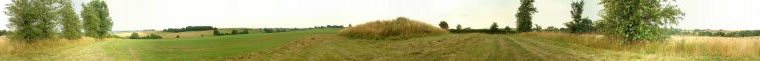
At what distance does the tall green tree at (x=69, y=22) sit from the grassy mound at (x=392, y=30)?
2254cm

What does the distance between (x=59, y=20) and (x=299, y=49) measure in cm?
2555

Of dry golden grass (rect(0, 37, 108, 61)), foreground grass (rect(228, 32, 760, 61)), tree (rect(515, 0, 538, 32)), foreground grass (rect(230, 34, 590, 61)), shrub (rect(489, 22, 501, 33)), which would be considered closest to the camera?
foreground grass (rect(230, 34, 590, 61))

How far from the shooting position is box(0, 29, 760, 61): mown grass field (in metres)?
27.4

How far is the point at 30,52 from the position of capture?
125ft

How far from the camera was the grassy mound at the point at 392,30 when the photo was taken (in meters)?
36.9

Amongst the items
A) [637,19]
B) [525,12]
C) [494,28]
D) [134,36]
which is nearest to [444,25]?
[494,28]

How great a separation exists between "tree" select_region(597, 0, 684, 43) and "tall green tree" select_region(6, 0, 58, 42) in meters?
32.7

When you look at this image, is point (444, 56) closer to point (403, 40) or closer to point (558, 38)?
point (403, 40)

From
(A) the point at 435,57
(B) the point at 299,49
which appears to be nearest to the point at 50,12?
(B) the point at 299,49

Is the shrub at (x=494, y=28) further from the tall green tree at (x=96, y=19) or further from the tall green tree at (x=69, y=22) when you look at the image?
the tall green tree at (x=96, y=19)

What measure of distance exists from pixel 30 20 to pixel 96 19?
1786cm

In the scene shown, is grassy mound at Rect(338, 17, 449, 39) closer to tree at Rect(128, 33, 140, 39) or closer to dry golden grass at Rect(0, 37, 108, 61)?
dry golden grass at Rect(0, 37, 108, 61)

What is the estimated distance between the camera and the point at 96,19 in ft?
212

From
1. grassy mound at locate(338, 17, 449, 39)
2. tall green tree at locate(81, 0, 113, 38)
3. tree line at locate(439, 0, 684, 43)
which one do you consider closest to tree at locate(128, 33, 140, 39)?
grassy mound at locate(338, 17, 449, 39)
